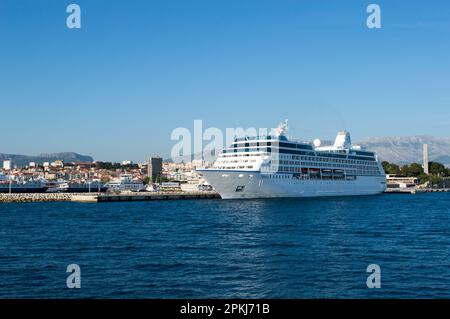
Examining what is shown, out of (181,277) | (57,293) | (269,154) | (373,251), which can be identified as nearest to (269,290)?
(181,277)

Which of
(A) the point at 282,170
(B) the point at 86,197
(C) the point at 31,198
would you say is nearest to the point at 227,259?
(A) the point at 282,170

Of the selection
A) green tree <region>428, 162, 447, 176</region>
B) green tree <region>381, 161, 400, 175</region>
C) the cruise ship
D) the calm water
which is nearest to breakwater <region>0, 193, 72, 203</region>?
the cruise ship

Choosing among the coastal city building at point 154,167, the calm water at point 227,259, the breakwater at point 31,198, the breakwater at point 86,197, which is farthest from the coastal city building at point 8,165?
the calm water at point 227,259

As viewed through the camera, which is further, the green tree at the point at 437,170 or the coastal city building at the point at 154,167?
the coastal city building at the point at 154,167

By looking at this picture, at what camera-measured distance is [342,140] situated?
3071 inches

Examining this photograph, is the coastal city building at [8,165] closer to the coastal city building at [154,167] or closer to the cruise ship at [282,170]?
the coastal city building at [154,167]

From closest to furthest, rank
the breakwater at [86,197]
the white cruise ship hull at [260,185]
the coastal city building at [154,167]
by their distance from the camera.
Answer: the white cruise ship hull at [260,185], the breakwater at [86,197], the coastal city building at [154,167]

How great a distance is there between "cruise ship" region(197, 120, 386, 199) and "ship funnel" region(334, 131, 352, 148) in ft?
13.2

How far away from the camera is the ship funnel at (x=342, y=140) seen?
77.7 m

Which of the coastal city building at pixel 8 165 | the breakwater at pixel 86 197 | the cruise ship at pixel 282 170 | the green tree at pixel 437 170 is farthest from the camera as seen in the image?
the coastal city building at pixel 8 165

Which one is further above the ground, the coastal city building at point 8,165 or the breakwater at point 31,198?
the coastal city building at point 8,165

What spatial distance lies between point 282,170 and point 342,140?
77.9ft

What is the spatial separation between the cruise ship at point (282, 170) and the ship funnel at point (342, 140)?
4.03 meters
